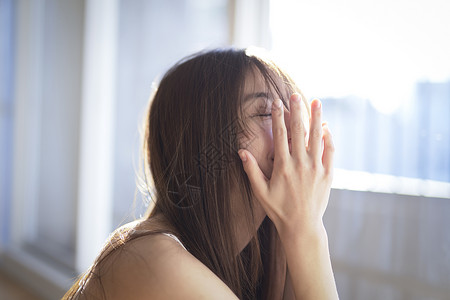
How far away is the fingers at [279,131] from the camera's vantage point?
73 cm

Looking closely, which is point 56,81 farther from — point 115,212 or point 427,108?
point 427,108

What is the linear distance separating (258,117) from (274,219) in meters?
0.21

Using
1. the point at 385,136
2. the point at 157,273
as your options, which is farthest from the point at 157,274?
the point at 385,136

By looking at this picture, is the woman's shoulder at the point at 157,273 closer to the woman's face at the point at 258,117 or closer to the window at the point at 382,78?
the woman's face at the point at 258,117

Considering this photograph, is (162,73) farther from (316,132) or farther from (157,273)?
(157,273)

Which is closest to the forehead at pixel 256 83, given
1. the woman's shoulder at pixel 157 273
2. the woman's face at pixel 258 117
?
the woman's face at pixel 258 117

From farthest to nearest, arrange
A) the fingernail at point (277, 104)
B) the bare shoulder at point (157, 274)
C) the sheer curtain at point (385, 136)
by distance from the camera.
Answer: the sheer curtain at point (385, 136) → the fingernail at point (277, 104) → the bare shoulder at point (157, 274)

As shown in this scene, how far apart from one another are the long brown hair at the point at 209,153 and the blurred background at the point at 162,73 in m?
0.17

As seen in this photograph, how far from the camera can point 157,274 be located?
63 cm

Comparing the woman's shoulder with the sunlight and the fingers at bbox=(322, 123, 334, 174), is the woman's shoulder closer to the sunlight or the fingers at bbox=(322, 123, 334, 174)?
the fingers at bbox=(322, 123, 334, 174)

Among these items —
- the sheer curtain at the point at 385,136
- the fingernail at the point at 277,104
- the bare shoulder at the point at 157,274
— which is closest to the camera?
the bare shoulder at the point at 157,274

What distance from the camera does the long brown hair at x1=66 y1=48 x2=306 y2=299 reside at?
0.78m

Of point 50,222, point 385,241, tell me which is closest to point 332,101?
point 385,241

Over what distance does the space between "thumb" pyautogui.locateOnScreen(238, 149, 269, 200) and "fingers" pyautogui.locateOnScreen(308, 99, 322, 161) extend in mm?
119
